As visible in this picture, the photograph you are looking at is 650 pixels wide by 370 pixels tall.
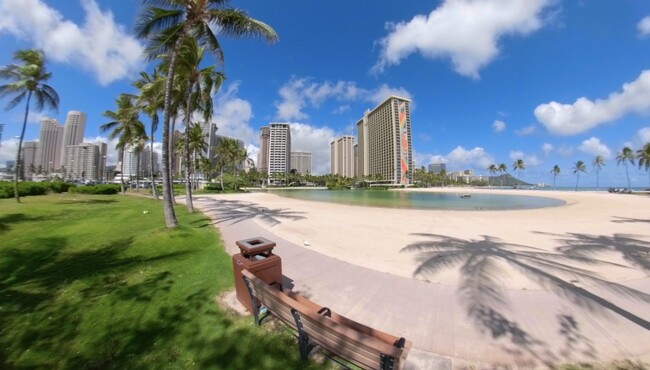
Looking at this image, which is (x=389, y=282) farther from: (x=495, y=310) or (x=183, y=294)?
(x=183, y=294)

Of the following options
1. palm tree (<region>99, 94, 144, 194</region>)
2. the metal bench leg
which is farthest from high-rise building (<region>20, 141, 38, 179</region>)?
the metal bench leg

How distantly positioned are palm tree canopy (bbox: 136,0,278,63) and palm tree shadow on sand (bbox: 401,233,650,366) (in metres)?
10.3

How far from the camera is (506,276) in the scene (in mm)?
5844

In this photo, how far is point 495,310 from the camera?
421 centimetres

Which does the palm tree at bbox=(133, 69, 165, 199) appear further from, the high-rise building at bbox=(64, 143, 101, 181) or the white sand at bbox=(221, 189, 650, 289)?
the high-rise building at bbox=(64, 143, 101, 181)

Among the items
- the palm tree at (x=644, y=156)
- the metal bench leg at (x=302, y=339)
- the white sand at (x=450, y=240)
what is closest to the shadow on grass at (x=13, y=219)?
the white sand at (x=450, y=240)

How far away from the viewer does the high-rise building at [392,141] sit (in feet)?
438

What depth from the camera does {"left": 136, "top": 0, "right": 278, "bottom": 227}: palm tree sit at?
30.9 ft

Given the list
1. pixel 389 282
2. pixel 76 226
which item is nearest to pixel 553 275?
pixel 389 282

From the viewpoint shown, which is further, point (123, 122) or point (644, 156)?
point (644, 156)

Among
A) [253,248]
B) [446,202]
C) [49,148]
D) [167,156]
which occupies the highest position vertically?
[49,148]

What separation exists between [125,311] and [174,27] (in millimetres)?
10217

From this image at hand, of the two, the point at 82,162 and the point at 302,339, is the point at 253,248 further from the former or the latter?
the point at 82,162

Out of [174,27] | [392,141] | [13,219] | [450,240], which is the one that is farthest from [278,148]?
[450,240]
